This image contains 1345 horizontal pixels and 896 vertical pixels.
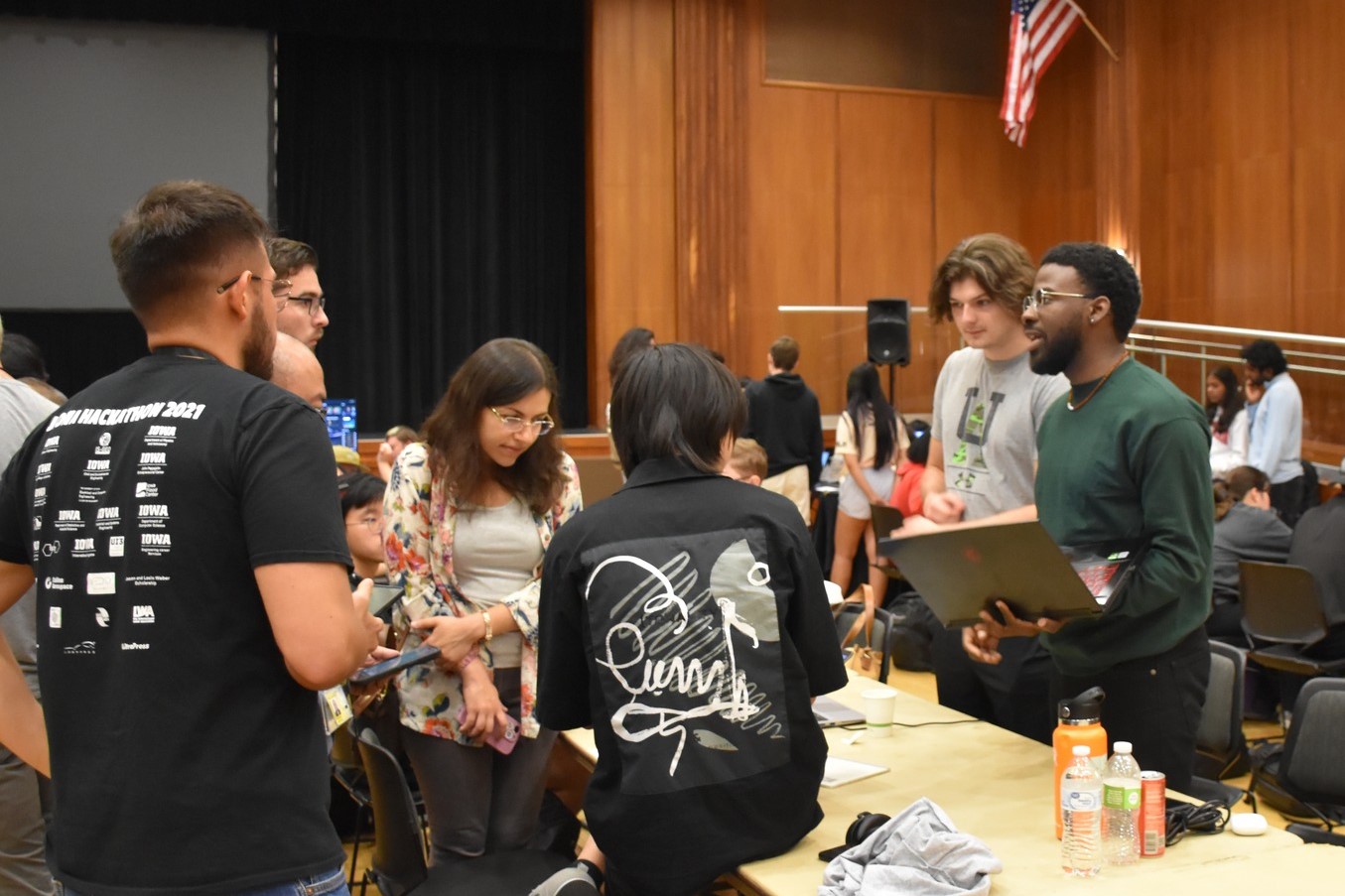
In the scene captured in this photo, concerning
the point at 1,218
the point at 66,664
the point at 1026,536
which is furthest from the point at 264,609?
the point at 1,218

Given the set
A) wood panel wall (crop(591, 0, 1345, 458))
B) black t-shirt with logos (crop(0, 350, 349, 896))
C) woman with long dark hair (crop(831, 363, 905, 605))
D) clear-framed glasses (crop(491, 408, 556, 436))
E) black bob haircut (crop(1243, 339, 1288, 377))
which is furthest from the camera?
wood panel wall (crop(591, 0, 1345, 458))

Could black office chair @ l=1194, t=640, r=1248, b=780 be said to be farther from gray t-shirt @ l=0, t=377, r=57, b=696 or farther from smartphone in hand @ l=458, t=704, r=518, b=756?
gray t-shirt @ l=0, t=377, r=57, b=696

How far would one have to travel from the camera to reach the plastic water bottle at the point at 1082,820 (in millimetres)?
1988

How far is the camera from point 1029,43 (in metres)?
11.3

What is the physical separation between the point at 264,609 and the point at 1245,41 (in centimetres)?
1123

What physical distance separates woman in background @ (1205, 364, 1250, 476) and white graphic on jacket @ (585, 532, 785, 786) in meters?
7.40

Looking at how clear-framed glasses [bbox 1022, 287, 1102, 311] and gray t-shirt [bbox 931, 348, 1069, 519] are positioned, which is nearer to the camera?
clear-framed glasses [bbox 1022, 287, 1102, 311]

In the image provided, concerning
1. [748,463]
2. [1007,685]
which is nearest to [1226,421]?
[748,463]

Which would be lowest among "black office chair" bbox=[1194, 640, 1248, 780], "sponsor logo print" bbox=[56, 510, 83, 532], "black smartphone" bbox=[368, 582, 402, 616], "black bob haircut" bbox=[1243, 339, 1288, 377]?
"black office chair" bbox=[1194, 640, 1248, 780]

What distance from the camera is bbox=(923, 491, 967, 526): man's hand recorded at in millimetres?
3162

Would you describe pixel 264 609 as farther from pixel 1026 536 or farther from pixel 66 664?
pixel 1026 536

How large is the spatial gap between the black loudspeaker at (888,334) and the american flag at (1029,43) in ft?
8.83

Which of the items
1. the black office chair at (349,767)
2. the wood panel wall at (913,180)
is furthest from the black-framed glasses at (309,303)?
the wood panel wall at (913,180)

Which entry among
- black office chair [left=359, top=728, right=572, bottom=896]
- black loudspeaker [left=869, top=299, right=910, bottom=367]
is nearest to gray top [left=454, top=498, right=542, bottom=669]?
black office chair [left=359, top=728, right=572, bottom=896]
